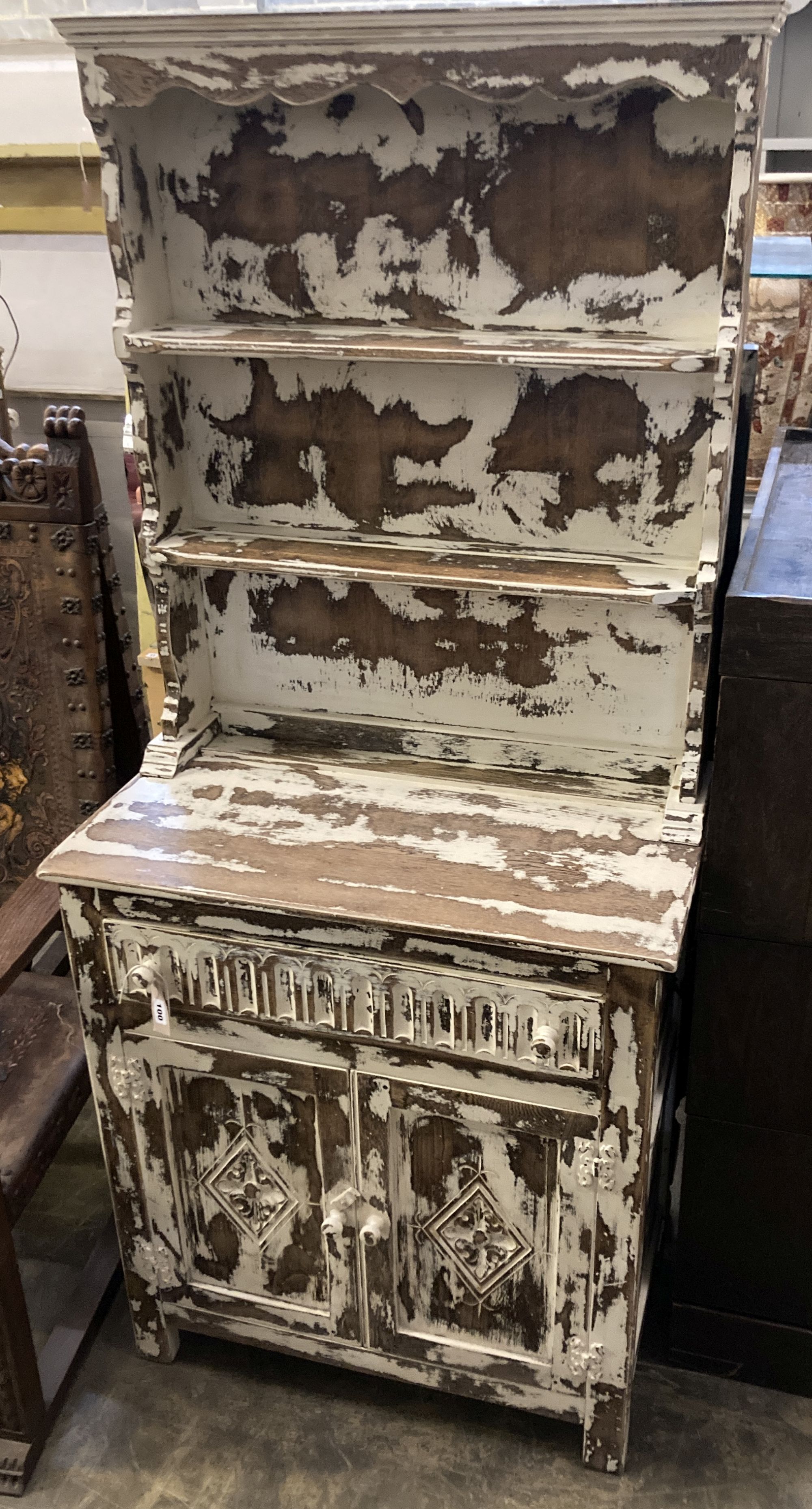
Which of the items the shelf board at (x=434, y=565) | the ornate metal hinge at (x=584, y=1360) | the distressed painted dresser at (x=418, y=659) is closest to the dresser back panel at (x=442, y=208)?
the distressed painted dresser at (x=418, y=659)

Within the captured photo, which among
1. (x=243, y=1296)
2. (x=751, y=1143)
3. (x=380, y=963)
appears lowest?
(x=243, y=1296)

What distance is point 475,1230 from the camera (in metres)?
1.89

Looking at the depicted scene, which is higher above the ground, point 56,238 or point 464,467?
point 56,238

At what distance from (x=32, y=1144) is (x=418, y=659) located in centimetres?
103

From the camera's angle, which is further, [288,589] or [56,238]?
[56,238]

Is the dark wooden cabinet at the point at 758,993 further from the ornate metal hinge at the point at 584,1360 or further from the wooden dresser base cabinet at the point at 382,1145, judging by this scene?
the ornate metal hinge at the point at 584,1360

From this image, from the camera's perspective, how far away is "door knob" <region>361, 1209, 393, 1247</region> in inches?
75.4

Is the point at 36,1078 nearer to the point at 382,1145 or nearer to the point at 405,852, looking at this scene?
the point at 382,1145

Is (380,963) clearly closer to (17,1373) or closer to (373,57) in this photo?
(17,1373)

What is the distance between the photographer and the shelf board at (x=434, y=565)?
1.78 m

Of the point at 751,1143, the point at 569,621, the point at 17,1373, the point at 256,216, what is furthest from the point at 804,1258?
the point at 256,216

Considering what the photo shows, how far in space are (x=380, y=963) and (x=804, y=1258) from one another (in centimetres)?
94

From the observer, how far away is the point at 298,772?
6.84 feet

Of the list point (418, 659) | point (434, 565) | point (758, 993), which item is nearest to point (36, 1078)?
point (418, 659)
